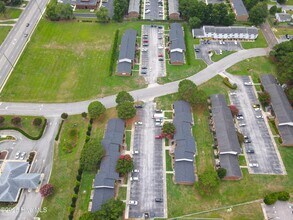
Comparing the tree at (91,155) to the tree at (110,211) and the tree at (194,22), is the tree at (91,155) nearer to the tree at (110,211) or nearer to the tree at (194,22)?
the tree at (110,211)

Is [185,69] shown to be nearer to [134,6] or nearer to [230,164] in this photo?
[230,164]

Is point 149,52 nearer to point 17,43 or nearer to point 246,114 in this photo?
point 246,114

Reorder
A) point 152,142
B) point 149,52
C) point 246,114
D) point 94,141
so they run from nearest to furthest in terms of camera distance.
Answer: point 94,141, point 152,142, point 246,114, point 149,52

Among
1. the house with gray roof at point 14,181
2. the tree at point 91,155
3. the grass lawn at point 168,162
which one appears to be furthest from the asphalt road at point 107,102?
the grass lawn at point 168,162

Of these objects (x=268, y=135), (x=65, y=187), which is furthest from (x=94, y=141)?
(x=268, y=135)

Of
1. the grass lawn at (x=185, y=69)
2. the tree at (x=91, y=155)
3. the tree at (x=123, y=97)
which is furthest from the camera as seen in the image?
the grass lawn at (x=185, y=69)

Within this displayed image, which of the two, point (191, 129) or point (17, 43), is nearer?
point (191, 129)

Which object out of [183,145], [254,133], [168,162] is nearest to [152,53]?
[183,145]
